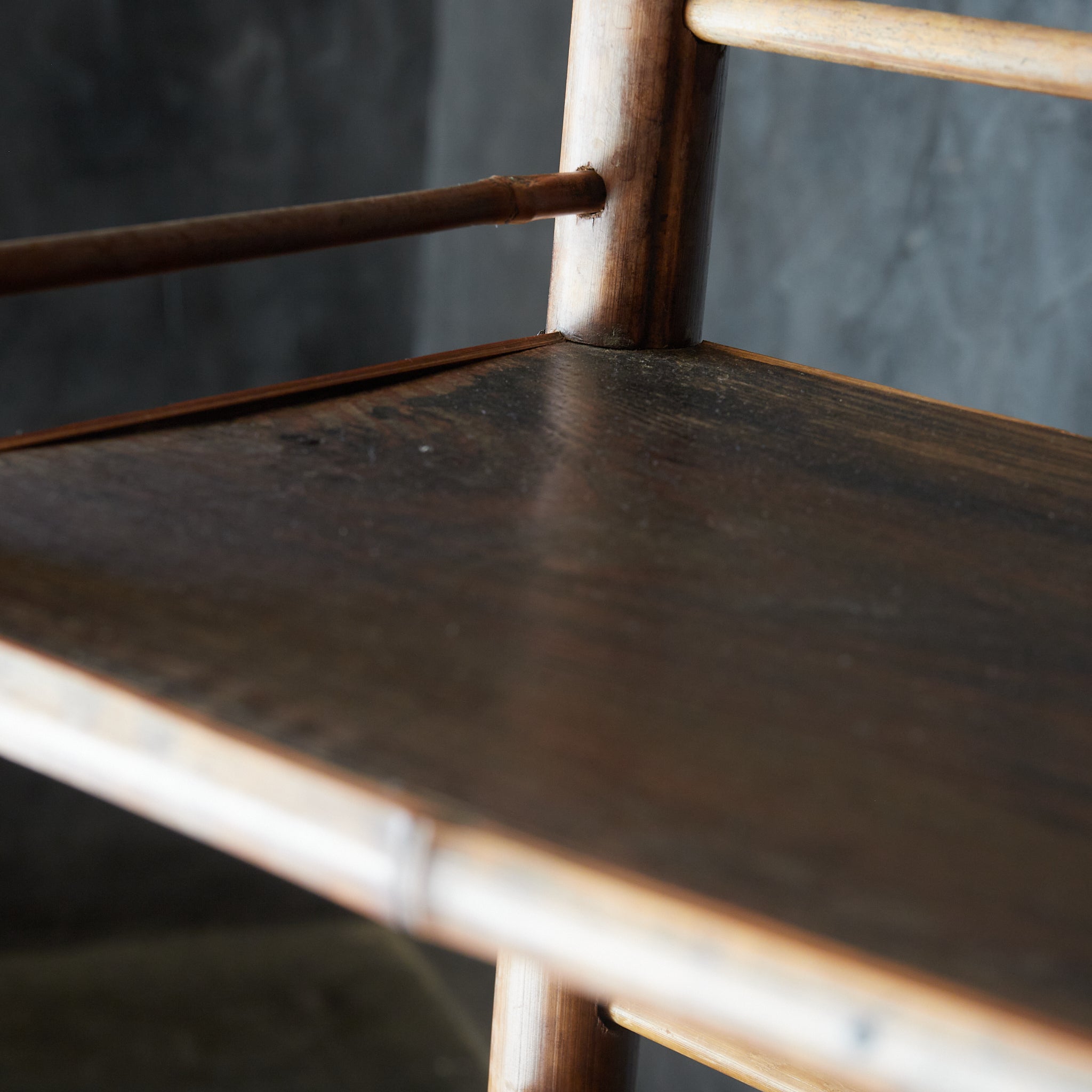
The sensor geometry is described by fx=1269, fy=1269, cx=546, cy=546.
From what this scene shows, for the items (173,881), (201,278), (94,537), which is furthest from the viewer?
(173,881)

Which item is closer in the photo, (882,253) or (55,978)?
(882,253)

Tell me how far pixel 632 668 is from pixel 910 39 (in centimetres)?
28

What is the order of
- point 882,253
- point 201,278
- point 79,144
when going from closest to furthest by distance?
point 882,253
point 79,144
point 201,278

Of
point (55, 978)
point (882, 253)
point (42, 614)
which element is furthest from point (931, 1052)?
point (55, 978)

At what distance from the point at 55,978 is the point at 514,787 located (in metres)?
2.02

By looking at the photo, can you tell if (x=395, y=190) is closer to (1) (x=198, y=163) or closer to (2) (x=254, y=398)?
(1) (x=198, y=163)

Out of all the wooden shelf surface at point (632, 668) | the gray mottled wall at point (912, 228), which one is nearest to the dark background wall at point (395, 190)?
the gray mottled wall at point (912, 228)

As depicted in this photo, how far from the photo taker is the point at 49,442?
364 millimetres

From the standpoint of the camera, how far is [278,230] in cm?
40

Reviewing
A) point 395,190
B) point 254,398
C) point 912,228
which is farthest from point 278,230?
point 395,190

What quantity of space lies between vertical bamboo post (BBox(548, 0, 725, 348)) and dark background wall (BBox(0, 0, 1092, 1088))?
0.75 m

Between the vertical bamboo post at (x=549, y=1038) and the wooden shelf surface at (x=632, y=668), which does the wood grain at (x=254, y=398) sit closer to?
the wooden shelf surface at (x=632, y=668)

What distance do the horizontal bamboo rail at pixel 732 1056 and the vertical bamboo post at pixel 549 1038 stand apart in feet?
0.06

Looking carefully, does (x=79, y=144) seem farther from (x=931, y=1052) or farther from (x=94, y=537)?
(x=931, y=1052)
